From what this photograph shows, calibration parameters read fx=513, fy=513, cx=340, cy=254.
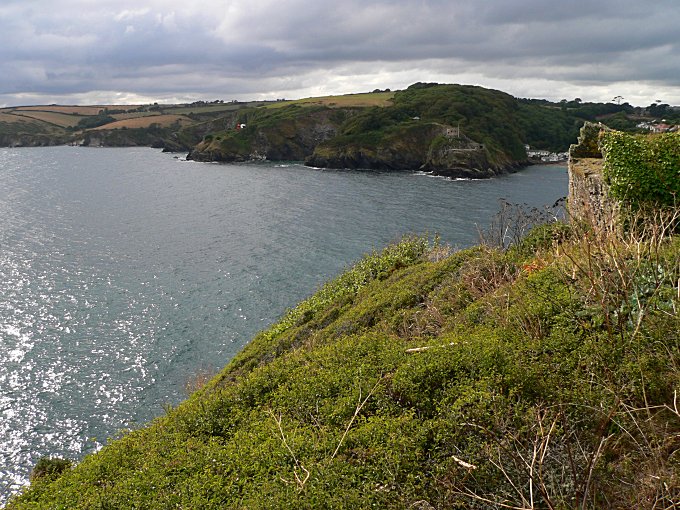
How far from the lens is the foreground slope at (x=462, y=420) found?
6348 millimetres

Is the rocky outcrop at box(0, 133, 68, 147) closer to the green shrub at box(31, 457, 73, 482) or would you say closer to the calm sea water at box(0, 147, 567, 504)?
the calm sea water at box(0, 147, 567, 504)

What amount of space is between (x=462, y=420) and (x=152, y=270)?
3713 centimetres

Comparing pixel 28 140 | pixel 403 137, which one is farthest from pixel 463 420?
pixel 28 140

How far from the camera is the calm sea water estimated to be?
76.4 feet

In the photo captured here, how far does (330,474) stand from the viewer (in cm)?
685

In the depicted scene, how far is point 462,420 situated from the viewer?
7.31 m

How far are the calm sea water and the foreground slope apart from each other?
7.94 meters

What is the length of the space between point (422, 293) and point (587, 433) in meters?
Result: 9.54

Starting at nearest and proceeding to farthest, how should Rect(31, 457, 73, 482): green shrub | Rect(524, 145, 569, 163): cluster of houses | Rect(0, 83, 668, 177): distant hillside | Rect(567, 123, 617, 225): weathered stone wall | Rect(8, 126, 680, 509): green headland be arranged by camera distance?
Rect(8, 126, 680, 509): green headland, Rect(31, 457, 73, 482): green shrub, Rect(567, 123, 617, 225): weathered stone wall, Rect(0, 83, 668, 177): distant hillside, Rect(524, 145, 569, 163): cluster of houses

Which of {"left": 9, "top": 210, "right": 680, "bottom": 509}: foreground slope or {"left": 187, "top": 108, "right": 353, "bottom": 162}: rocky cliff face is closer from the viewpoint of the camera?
{"left": 9, "top": 210, "right": 680, "bottom": 509}: foreground slope

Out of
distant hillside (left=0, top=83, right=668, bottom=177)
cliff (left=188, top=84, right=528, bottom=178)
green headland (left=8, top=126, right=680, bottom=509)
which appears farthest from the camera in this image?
distant hillside (left=0, top=83, right=668, bottom=177)

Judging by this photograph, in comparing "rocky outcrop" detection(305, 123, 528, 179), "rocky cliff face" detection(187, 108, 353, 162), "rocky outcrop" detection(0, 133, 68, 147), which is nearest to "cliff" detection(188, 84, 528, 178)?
"rocky cliff face" detection(187, 108, 353, 162)

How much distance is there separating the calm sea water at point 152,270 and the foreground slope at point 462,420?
7.94m

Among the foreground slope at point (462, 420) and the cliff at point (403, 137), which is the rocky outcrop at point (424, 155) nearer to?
the cliff at point (403, 137)
